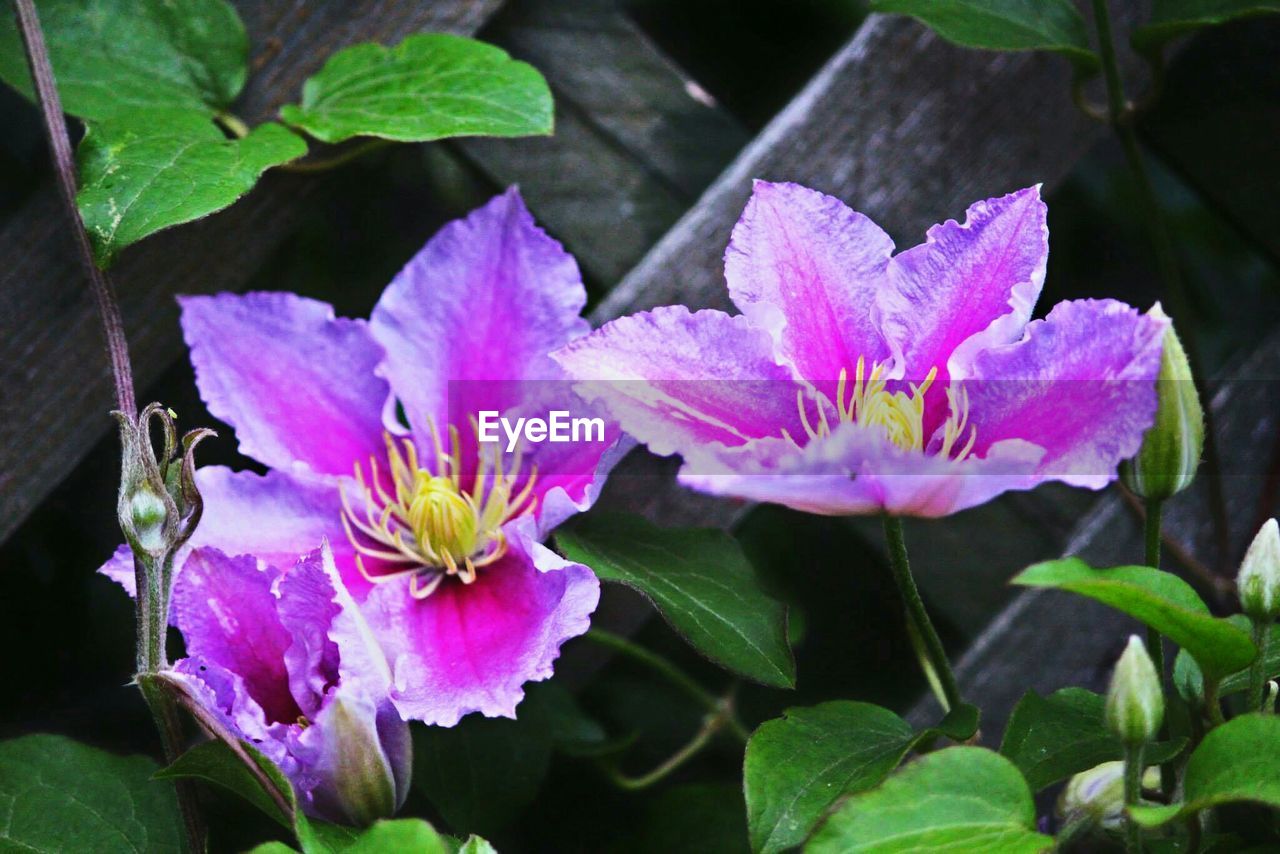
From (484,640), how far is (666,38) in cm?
77

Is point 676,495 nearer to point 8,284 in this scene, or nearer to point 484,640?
point 484,640

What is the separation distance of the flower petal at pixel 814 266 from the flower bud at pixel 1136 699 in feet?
0.71

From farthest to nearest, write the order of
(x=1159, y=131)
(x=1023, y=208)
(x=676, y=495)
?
(x=1159, y=131) < (x=676, y=495) < (x=1023, y=208)

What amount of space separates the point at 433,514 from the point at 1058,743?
37cm

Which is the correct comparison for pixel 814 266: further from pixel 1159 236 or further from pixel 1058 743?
pixel 1159 236

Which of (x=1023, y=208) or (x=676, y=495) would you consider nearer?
(x=1023, y=208)

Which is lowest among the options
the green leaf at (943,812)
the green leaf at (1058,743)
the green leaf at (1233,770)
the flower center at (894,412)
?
the green leaf at (1058,743)

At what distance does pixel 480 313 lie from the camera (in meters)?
0.83

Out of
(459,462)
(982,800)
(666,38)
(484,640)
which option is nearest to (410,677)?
(484,640)

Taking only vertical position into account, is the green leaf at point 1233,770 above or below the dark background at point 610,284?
above

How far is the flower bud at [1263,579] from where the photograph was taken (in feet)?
1.95

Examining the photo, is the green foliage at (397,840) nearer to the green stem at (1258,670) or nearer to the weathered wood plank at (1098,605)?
the green stem at (1258,670)

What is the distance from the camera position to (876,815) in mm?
529

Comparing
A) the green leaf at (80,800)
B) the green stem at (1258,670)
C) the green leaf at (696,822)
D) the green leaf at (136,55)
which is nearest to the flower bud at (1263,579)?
the green stem at (1258,670)
